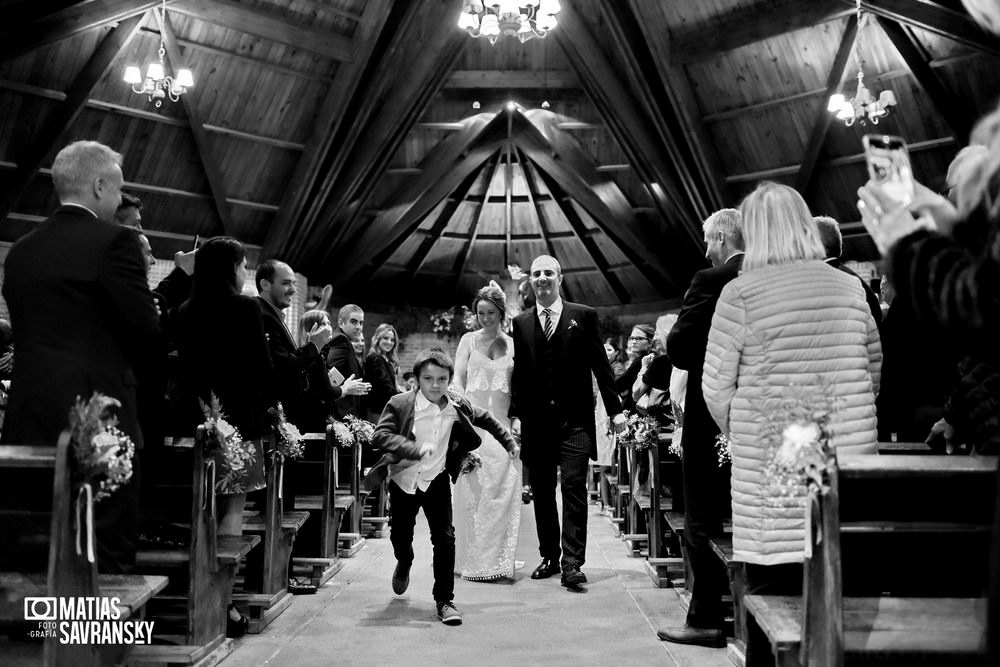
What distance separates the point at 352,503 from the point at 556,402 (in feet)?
5.71

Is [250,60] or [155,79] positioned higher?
[250,60]

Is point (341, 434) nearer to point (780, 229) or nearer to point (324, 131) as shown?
point (780, 229)

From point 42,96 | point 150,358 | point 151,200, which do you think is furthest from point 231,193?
point 150,358

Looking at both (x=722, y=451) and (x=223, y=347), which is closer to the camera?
(x=722, y=451)

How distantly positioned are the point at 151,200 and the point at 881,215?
1198cm

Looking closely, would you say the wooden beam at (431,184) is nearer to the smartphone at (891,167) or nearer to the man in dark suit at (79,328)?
the man in dark suit at (79,328)

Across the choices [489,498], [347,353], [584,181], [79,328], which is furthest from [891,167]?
[584,181]

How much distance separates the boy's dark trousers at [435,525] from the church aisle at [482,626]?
20 centimetres

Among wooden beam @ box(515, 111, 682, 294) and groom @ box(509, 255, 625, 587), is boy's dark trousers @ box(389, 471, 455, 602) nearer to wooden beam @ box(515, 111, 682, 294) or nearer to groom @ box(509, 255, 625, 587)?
A: groom @ box(509, 255, 625, 587)

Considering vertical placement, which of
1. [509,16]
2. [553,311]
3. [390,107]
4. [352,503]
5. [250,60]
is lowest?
[352,503]

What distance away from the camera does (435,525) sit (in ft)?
14.8

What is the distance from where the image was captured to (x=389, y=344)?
8.03m

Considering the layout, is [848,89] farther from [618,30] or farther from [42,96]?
[42,96]

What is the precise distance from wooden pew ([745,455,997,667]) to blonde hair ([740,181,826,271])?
2.58 feet
